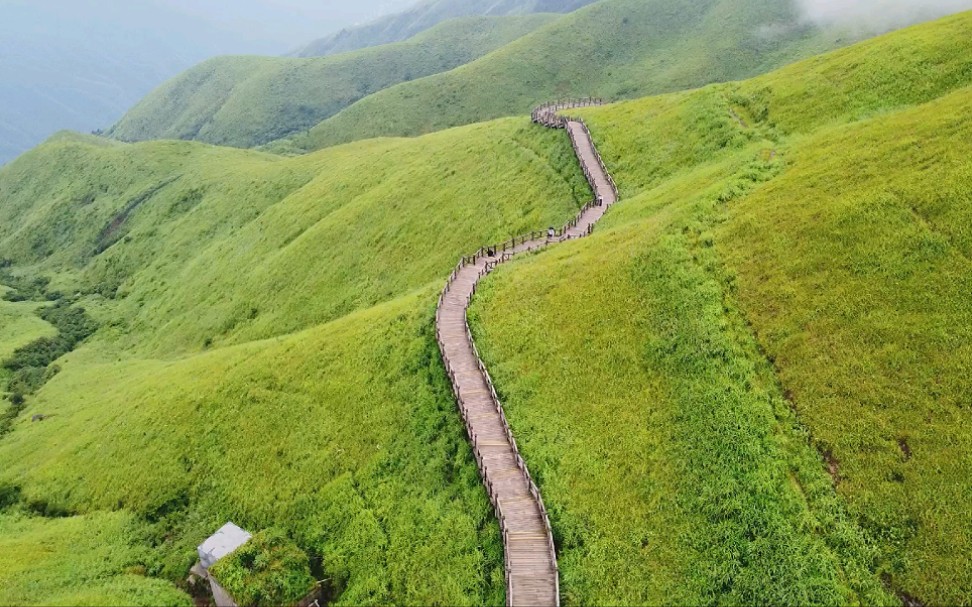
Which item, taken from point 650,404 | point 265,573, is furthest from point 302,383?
point 650,404

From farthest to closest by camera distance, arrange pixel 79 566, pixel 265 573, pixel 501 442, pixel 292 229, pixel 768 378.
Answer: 1. pixel 292 229
2. pixel 79 566
3. pixel 501 442
4. pixel 768 378
5. pixel 265 573

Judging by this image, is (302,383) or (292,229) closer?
(302,383)

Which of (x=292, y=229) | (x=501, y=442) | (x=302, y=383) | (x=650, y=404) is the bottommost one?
(x=650, y=404)

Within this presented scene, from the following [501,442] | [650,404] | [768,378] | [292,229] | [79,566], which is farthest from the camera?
[292,229]

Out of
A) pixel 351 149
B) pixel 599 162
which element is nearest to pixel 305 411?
pixel 599 162

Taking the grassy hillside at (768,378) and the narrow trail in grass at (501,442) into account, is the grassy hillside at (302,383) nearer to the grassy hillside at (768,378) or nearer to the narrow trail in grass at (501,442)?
the narrow trail in grass at (501,442)

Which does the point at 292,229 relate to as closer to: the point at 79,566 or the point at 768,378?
the point at 79,566
